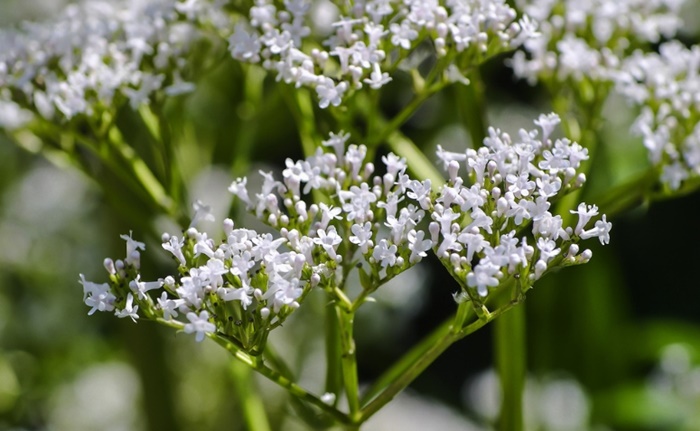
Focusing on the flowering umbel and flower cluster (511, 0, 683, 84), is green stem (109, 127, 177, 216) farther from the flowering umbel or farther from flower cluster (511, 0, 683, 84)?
flower cluster (511, 0, 683, 84)

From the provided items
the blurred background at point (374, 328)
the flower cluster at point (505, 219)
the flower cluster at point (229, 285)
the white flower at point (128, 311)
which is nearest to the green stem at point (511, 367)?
the flower cluster at point (505, 219)

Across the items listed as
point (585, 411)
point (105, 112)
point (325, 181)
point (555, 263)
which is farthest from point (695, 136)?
point (585, 411)

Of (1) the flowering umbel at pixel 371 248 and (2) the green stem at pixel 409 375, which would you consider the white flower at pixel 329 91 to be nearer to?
(1) the flowering umbel at pixel 371 248

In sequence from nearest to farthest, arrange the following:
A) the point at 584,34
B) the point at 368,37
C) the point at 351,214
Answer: the point at 351,214 < the point at 368,37 < the point at 584,34

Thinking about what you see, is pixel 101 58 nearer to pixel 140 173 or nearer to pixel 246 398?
pixel 140 173

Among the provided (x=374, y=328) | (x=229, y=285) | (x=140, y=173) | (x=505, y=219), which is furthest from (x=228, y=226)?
(x=374, y=328)

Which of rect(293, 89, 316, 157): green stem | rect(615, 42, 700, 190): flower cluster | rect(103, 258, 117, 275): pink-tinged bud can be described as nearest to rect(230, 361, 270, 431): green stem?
rect(293, 89, 316, 157): green stem
